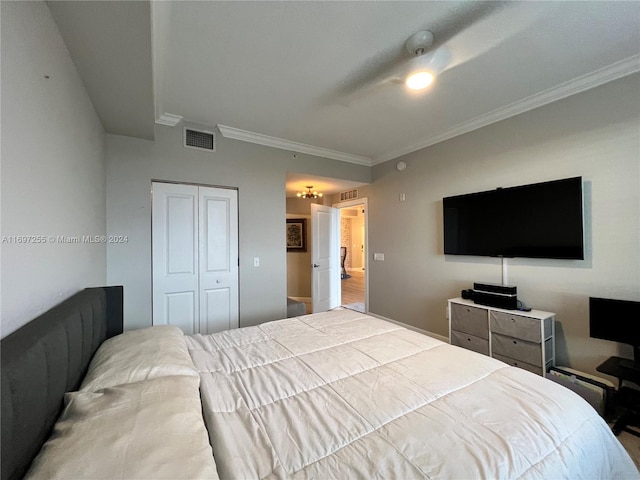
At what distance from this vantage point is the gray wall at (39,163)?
861 millimetres

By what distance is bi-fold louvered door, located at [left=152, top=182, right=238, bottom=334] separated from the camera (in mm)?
2793

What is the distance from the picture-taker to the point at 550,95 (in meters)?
2.40

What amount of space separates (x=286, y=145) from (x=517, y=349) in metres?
3.51

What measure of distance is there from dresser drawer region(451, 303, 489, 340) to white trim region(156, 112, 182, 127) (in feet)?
12.3

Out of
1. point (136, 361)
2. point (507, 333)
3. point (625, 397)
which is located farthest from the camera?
point (507, 333)

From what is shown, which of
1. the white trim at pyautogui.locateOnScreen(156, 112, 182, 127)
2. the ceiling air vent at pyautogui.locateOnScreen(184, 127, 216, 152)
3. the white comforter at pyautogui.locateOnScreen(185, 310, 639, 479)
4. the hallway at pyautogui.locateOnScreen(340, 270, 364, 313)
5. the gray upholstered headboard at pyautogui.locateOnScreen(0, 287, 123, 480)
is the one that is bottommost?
the hallway at pyautogui.locateOnScreen(340, 270, 364, 313)

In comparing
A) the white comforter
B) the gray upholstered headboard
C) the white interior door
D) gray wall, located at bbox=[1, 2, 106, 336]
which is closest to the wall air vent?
the white interior door

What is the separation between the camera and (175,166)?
9.40ft

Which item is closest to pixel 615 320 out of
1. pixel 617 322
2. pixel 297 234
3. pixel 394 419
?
pixel 617 322

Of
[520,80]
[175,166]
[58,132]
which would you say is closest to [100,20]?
[58,132]

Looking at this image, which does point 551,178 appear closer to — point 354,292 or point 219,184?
point 219,184

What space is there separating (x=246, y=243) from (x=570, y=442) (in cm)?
307

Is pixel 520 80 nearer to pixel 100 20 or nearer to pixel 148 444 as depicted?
pixel 100 20

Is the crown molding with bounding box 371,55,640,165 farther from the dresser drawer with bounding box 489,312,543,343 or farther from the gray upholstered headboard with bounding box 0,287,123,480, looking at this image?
the gray upholstered headboard with bounding box 0,287,123,480
